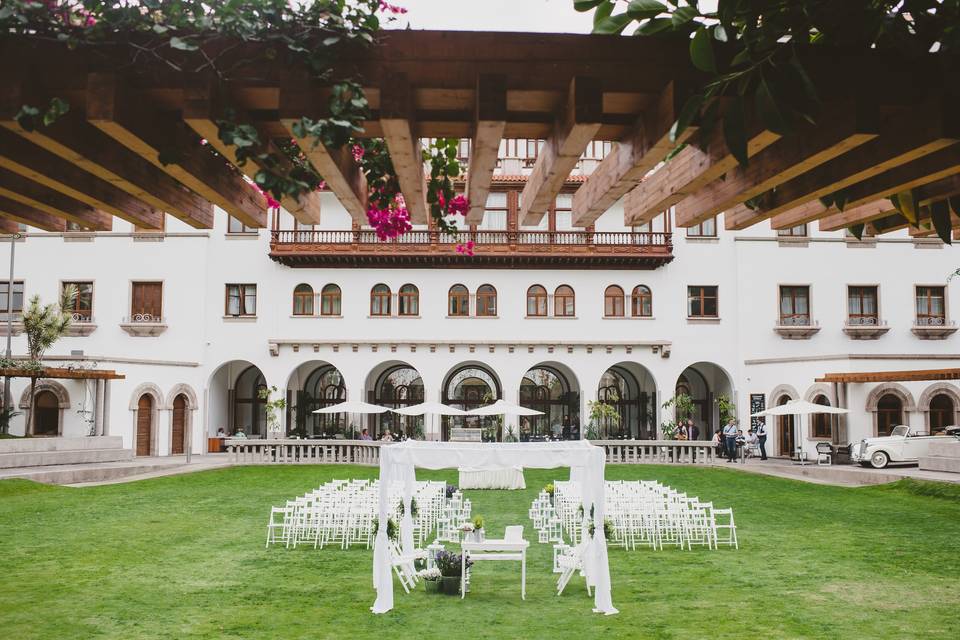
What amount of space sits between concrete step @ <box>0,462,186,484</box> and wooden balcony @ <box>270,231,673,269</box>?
977 centimetres

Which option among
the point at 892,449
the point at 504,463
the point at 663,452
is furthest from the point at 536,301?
the point at 504,463


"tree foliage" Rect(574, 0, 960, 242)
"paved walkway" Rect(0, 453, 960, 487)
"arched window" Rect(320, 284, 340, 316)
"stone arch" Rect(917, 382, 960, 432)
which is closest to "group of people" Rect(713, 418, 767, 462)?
"paved walkway" Rect(0, 453, 960, 487)

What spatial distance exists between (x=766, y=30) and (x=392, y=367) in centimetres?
3392

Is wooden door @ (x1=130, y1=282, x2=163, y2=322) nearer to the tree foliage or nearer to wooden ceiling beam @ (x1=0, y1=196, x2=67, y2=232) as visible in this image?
wooden ceiling beam @ (x1=0, y1=196, x2=67, y2=232)

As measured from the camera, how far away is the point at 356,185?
4395 mm

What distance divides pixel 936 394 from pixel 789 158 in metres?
29.3

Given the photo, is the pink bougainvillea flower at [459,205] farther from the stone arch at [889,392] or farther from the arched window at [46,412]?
the arched window at [46,412]

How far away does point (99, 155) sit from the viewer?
3.73m

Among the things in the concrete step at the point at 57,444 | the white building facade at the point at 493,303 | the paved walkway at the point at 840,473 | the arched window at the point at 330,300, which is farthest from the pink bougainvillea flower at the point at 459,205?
the arched window at the point at 330,300

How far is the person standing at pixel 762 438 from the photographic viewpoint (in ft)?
104

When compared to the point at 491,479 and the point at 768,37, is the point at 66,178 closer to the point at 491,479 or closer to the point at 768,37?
the point at 768,37

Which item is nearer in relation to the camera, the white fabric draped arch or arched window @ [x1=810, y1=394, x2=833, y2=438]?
the white fabric draped arch

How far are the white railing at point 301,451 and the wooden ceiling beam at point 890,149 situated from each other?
2558cm

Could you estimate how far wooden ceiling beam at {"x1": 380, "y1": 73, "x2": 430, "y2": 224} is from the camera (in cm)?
318
